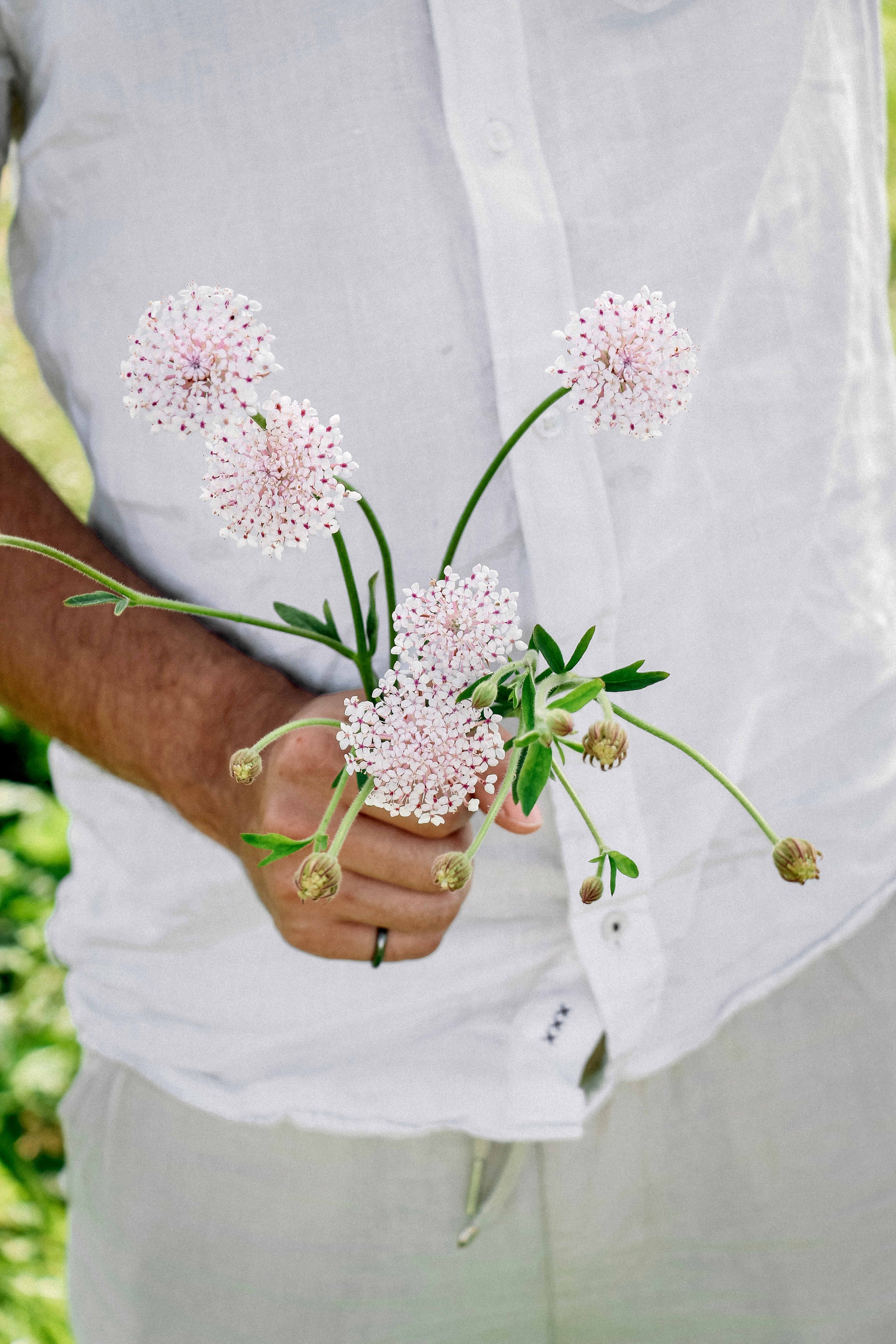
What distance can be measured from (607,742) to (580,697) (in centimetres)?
1

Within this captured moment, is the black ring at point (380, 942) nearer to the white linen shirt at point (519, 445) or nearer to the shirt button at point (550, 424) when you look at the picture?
the white linen shirt at point (519, 445)

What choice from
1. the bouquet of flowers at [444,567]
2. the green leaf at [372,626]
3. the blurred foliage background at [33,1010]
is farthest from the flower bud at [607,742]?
the blurred foliage background at [33,1010]

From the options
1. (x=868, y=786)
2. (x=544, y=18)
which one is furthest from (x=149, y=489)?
(x=868, y=786)

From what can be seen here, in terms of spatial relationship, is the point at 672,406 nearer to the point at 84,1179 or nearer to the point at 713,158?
the point at 713,158

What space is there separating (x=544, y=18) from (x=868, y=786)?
0.45 metres

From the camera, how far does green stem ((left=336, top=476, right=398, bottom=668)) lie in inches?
12.1

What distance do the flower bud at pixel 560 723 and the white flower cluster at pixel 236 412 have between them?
72 mm

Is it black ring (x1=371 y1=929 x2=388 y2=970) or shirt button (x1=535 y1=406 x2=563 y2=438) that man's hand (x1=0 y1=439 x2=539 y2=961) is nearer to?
black ring (x1=371 y1=929 x2=388 y2=970)

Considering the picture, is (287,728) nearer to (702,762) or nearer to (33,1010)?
(702,762)

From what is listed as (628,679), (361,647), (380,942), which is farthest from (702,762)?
(380,942)

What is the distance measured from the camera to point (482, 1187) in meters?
0.64

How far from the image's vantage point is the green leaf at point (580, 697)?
269 millimetres

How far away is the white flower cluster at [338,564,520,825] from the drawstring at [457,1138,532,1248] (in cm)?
42

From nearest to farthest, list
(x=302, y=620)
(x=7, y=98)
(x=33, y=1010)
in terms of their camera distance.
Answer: (x=302, y=620)
(x=7, y=98)
(x=33, y=1010)
